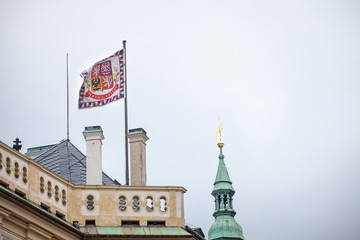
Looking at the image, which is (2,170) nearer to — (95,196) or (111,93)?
(95,196)

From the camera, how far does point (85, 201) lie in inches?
1582

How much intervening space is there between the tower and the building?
48847 millimetres

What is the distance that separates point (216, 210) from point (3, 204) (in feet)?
201

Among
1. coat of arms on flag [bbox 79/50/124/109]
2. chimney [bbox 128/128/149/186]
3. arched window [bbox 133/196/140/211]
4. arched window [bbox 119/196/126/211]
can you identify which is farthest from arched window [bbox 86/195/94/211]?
coat of arms on flag [bbox 79/50/124/109]

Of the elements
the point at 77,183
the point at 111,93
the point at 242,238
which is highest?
the point at 242,238

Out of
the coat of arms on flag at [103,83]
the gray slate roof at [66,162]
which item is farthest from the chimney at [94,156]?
the coat of arms on flag at [103,83]

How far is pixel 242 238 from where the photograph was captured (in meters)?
95.7

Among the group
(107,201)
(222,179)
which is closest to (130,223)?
(107,201)

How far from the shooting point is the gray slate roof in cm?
4372

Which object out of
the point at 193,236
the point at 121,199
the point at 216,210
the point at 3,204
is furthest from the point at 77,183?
the point at 216,210

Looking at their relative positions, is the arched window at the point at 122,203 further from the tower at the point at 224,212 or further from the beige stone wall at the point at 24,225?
the tower at the point at 224,212

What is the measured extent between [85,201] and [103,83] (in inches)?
323

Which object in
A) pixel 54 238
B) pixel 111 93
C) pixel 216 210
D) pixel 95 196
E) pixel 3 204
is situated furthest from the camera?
pixel 216 210

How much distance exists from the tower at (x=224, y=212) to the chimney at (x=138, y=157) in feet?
162
